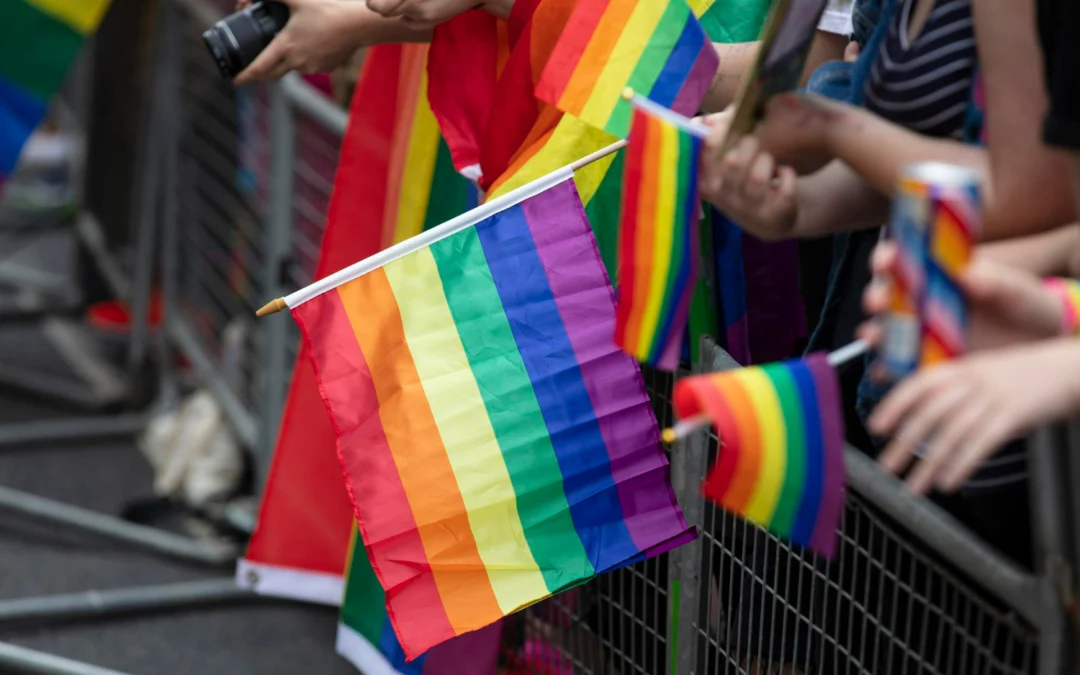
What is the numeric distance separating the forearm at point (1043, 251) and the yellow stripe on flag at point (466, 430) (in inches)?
28.6

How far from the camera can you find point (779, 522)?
1.25m

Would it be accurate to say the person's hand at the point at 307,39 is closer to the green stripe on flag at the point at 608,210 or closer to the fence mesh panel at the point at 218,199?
the green stripe on flag at the point at 608,210

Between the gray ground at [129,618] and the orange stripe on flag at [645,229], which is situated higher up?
the orange stripe on flag at [645,229]

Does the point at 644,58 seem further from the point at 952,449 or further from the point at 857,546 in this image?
the point at 952,449

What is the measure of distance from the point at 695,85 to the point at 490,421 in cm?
51

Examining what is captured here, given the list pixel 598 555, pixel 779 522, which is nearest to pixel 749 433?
pixel 779 522

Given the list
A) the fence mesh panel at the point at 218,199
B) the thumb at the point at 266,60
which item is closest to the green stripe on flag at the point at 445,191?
the thumb at the point at 266,60

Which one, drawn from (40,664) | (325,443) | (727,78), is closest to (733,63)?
(727,78)

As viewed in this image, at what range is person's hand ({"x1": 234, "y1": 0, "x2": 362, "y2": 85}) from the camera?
2.04 metres

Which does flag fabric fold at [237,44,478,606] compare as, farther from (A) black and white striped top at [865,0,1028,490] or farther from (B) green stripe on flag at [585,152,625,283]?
(A) black and white striped top at [865,0,1028,490]

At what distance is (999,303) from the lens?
1108 mm

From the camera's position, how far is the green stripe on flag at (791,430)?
121cm

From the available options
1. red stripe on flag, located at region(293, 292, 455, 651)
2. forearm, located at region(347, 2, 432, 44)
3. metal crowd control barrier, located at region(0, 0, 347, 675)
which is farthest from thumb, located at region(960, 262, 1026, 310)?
metal crowd control barrier, located at region(0, 0, 347, 675)

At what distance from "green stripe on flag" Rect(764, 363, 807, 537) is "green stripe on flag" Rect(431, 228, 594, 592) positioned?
57 centimetres
